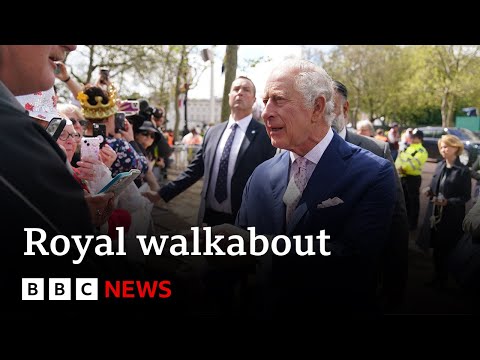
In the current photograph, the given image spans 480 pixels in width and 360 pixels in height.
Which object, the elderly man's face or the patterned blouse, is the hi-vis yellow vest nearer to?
the patterned blouse

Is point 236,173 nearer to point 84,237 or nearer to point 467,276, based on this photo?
point 467,276

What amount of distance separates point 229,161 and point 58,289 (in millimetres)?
2638

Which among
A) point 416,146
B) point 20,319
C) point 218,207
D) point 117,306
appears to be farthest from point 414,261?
point 20,319

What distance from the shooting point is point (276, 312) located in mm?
2135

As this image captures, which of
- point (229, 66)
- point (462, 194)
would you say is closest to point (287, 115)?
point (462, 194)

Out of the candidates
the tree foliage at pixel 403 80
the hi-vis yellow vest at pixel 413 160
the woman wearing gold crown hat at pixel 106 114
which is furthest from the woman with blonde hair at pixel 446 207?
the tree foliage at pixel 403 80

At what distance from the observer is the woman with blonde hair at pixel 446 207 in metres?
5.23

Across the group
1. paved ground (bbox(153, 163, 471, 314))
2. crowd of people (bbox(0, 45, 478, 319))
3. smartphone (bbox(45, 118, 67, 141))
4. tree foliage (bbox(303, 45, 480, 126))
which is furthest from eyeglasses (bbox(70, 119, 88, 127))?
tree foliage (bbox(303, 45, 480, 126))

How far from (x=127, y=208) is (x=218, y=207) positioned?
1.19 meters

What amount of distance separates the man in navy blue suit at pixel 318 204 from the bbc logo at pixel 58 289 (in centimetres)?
77

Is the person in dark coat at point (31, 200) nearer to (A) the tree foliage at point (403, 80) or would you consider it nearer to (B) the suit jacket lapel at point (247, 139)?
(B) the suit jacket lapel at point (247, 139)

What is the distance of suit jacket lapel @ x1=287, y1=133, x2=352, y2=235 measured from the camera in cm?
202

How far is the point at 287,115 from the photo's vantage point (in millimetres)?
2055

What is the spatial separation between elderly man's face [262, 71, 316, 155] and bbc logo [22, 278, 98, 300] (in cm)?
95
